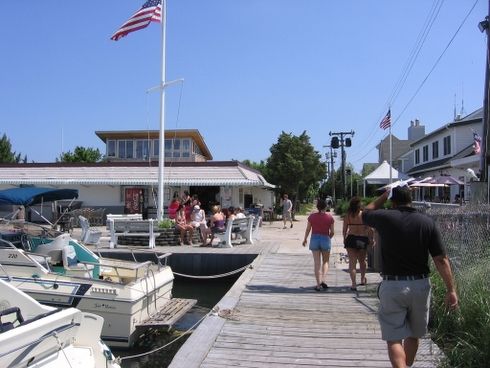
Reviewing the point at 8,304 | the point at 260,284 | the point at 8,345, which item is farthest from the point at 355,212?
the point at 8,345

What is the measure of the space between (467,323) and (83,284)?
5.92m

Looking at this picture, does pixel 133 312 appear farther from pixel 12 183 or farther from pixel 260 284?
pixel 12 183

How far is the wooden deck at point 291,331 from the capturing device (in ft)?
19.7

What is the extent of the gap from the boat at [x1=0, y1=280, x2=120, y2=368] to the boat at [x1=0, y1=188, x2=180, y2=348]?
2.88m

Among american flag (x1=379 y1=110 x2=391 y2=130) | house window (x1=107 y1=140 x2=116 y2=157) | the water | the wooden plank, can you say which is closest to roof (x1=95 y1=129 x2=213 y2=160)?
house window (x1=107 y1=140 x2=116 y2=157)

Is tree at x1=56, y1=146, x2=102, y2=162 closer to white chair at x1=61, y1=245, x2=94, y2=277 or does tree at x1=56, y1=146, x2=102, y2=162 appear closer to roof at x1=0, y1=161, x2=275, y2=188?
roof at x1=0, y1=161, x2=275, y2=188

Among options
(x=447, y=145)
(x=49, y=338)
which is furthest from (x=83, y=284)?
(x=447, y=145)

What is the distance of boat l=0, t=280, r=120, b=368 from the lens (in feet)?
14.2

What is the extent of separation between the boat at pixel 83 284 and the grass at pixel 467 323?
4.74 meters

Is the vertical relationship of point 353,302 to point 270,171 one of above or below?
below

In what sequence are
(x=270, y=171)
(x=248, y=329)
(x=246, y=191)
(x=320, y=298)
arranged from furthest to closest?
1. (x=270, y=171)
2. (x=246, y=191)
3. (x=320, y=298)
4. (x=248, y=329)

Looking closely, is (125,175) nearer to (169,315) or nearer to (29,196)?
(29,196)

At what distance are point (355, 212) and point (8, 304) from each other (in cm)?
604

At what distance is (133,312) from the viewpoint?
29.1 feet
